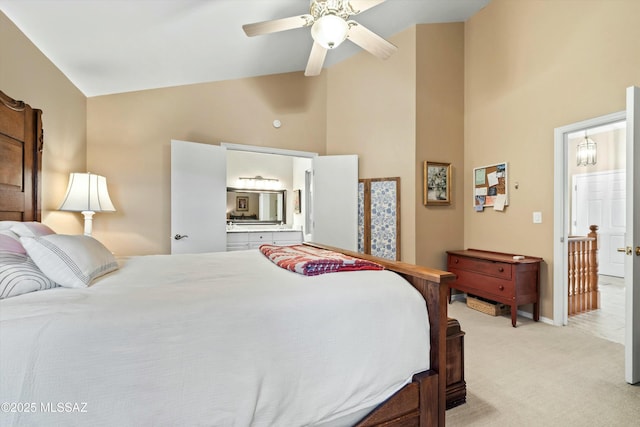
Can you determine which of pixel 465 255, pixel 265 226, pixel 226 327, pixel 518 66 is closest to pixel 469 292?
pixel 465 255

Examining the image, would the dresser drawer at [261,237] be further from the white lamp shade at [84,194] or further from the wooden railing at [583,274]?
the wooden railing at [583,274]

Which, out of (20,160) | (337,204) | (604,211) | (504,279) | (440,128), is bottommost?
(504,279)

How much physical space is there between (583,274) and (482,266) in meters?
1.26

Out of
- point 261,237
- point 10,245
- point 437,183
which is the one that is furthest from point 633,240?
point 261,237

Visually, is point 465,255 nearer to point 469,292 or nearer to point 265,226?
point 469,292

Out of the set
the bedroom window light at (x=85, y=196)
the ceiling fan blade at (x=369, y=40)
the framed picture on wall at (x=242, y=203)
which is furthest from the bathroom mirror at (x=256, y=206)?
the ceiling fan blade at (x=369, y=40)

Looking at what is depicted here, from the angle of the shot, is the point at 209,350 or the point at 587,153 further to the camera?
the point at 587,153

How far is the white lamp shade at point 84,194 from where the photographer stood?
2.58 metres

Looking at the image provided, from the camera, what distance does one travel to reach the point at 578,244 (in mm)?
3324

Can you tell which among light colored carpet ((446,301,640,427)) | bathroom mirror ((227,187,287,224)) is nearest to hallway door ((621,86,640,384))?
light colored carpet ((446,301,640,427))

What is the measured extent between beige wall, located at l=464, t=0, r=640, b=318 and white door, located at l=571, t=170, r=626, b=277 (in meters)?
3.58

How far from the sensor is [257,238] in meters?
4.75

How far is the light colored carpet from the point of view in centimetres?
159

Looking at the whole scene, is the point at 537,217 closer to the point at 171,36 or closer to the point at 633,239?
the point at 633,239
